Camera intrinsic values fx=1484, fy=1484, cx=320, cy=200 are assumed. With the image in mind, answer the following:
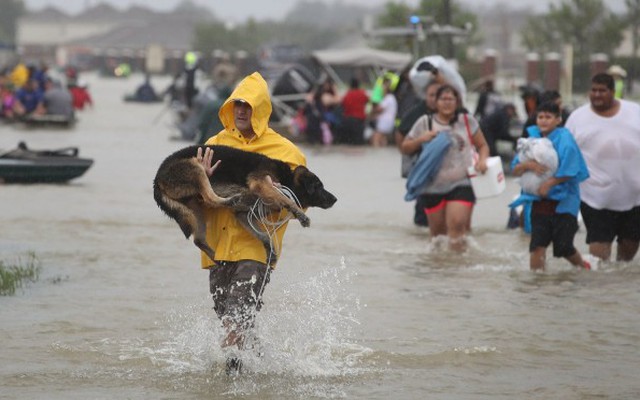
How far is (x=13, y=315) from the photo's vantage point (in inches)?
387

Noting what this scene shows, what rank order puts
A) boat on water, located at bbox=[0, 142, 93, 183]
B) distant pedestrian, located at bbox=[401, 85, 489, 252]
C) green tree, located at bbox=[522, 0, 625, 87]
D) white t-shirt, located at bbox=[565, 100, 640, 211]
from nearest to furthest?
white t-shirt, located at bbox=[565, 100, 640, 211] < distant pedestrian, located at bbox=[401, 85, 489, 252] < boat on water, located at bbox=[0, 142, 93, 183] < green tree, located at bbox=[522, 0, 625, 87]

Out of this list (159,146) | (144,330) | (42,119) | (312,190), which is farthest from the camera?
(42,119)

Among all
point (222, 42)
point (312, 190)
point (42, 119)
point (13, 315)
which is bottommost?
point (222, 42)

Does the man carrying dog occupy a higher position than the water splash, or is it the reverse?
the man carrying dog

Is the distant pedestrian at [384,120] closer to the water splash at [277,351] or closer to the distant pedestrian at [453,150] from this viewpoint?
the distant pedestrian at [453,150]

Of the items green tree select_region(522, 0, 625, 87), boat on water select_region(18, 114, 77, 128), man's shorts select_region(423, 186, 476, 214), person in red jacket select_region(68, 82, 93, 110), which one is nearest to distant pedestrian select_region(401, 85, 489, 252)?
man's shorts select_region(423, 186, 476, 214)

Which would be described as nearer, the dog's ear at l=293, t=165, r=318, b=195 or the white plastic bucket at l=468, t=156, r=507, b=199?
the dog's ear at l=293, t=165, r=318, b=195

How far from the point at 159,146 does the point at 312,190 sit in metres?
21.7

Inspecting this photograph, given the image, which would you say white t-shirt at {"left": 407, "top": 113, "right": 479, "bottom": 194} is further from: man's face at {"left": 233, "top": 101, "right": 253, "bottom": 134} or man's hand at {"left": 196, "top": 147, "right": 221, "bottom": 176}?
man's hand at {"left": 196, "top": 147, "right": 221, "bottom": 176}

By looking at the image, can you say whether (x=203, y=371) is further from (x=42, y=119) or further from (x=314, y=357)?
(x=42, y=119)

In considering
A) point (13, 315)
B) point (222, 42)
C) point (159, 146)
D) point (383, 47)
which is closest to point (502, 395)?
point (13, 315)

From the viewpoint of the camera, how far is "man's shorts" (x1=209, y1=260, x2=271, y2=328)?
24.7 feet

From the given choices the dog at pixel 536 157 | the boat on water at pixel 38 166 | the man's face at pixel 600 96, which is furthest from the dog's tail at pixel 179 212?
the boat on water at pixel 38 166

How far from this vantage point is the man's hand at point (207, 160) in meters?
7.35
